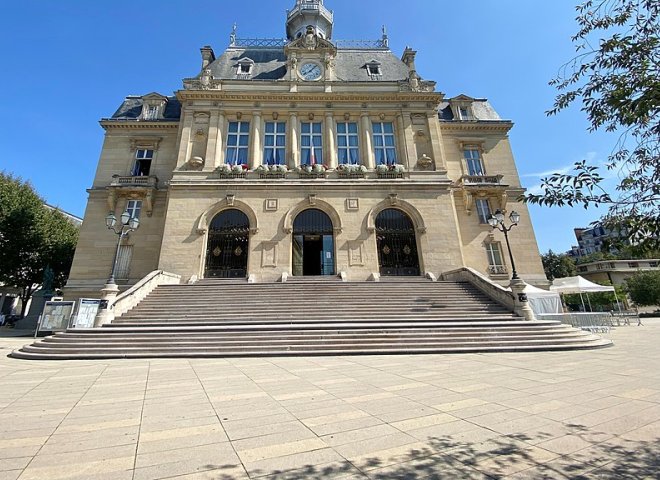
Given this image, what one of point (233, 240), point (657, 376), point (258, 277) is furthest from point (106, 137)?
point (657, 376)

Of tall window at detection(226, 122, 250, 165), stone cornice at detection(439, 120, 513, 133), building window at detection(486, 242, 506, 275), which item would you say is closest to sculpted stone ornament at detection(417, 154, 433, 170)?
stone cornice at detection(439, 120, 513, 133)

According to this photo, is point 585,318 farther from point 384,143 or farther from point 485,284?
point 384,143

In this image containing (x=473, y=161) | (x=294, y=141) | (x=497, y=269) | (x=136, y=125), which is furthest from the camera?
(x=473, y=161)

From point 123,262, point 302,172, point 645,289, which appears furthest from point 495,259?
point 645,289

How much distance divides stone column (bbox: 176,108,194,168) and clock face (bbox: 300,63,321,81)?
916 cm

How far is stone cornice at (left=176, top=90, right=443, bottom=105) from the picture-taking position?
22000 mm

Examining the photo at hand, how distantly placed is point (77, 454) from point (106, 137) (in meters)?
26.1

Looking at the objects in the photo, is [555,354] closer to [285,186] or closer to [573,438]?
[573,438]

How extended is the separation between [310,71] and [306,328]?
21.4 m

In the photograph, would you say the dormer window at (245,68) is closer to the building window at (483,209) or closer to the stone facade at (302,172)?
the stone facade at (302,172)

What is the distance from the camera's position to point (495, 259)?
20.8 m

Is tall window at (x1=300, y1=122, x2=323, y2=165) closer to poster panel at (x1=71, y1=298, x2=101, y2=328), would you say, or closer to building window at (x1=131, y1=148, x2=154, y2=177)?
building window at (x1=131, y1=148, x2=154, y2=177)

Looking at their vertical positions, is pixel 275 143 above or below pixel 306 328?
above

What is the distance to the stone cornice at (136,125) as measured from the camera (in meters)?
22.6
